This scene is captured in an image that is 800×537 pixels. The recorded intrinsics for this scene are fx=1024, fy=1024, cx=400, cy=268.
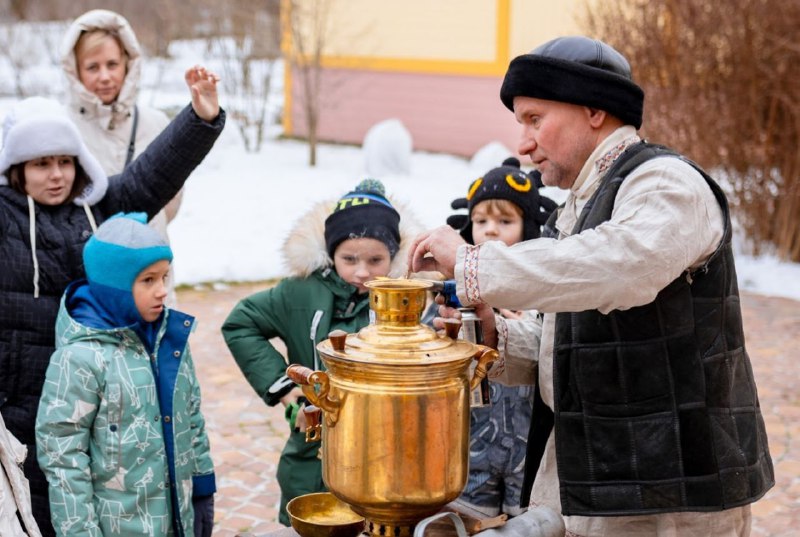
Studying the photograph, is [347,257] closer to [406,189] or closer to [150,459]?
[150,459]

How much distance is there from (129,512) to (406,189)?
445 inches

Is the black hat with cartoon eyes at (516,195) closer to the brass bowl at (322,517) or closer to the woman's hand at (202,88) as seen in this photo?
the woman's hand at (202,88)

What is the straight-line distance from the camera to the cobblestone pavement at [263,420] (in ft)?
16.8

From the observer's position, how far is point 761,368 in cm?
736

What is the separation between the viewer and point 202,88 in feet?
12.2

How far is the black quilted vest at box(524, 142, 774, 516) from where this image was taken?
2230 millimetres

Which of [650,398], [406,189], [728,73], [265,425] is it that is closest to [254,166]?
[406,189]

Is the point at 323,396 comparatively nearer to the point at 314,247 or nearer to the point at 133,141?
the point at 314,247

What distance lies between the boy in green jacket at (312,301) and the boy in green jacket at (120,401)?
348 mm

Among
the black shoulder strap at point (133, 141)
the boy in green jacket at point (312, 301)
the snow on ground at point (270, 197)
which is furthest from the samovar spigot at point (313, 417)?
the snow on ground at point (270, 197)

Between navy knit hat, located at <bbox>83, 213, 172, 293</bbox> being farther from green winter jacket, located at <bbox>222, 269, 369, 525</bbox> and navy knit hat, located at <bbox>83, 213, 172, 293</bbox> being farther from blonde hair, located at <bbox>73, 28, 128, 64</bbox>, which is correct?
blonde hair, located at <bbox>73, 28, 128, 64</bbox>

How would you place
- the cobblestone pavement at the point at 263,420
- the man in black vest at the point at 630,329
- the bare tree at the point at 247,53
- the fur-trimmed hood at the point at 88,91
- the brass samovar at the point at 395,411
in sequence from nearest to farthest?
the brass samovar at the point at 395,411 < the man in black vest at the point at 630,329 < the fur-trimmed hood at the point at 88,91 < the cobblestone pavement at the point at 263,420 < the bare tree at the point at 247,53

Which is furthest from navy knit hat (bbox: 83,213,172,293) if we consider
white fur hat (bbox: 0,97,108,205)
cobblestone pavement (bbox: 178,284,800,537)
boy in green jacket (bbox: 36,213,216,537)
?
cobblestone pavement (bbox: 178,284,800,537)

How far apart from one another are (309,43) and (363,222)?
1627cm
